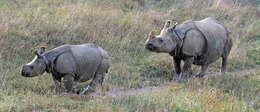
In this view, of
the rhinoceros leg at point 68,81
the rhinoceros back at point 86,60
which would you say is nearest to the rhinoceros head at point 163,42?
the rhinoceros back at point 86,60

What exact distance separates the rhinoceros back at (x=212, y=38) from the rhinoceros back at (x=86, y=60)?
259 centimetres

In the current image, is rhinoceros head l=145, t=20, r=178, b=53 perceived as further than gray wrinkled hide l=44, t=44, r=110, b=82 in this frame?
Yes

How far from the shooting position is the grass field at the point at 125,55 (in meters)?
6.56

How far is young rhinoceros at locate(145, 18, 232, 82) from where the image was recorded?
831 centimetres

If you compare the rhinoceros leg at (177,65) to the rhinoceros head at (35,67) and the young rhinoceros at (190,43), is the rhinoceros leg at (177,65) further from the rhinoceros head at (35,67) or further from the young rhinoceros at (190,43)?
the rhinoceros head at (35,67)

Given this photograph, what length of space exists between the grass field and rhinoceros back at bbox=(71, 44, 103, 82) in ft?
1.34

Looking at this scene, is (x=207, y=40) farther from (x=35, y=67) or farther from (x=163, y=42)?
(x=35, y=67)

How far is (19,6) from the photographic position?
12.0m

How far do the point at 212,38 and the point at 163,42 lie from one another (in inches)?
52.5

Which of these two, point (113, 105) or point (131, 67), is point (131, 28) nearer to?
point (131, 67)

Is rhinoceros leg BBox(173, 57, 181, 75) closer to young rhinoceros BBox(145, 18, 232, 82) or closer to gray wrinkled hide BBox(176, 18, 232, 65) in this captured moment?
young rhinoceros BBox(145, 18, 232, 82)

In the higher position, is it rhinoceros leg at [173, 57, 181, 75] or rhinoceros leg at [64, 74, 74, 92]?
rhinoceros leg at [64, 74, 74, 92]

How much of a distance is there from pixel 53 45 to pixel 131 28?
2429mm

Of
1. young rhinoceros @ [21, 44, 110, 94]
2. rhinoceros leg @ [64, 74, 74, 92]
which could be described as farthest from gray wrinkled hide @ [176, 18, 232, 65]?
rhinoceros leg @ [64, 74, 74, 92]
